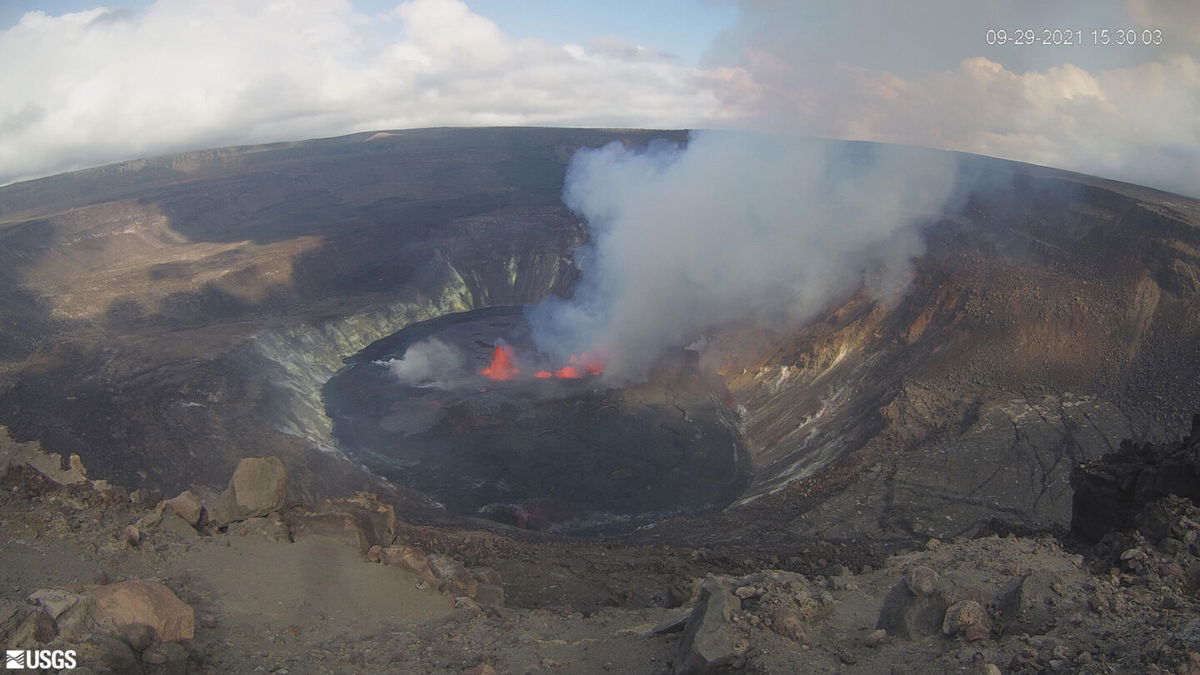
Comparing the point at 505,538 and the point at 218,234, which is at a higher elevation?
the point at 218,234

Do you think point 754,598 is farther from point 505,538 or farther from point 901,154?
point 901,154

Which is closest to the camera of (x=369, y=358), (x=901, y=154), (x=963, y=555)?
(x=963, y=555)

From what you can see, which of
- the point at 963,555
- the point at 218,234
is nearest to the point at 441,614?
the point at 963,555

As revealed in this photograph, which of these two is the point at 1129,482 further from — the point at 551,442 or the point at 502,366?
the point at 502,366

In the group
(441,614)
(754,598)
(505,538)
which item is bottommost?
(505,538)

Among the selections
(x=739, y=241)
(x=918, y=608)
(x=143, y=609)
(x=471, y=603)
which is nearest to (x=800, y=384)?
(x=739, y=241)

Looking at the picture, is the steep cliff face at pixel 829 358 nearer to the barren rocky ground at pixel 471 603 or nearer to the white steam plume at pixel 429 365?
the white steam plume at pixel 429 365

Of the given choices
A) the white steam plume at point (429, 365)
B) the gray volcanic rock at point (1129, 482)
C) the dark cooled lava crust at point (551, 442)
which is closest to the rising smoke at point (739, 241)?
the dark cooled lava crust at point (551, 442)
